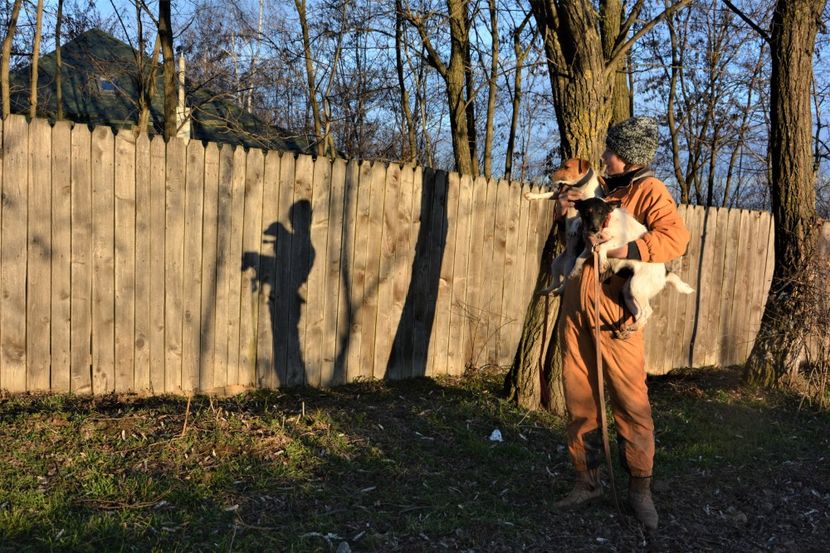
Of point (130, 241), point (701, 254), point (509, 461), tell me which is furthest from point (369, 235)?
point (701, 254)

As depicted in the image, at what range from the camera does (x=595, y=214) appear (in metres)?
3.47

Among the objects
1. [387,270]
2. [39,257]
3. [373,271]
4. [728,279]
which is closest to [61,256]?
[39,257]

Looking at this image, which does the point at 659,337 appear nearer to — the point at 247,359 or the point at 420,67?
the point at 247,359

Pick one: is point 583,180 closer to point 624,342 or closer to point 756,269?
point 624,342

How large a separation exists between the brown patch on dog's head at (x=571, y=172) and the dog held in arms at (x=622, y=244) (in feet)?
1.28

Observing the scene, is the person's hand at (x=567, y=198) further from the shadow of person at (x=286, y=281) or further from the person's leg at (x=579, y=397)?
the shadow of person at (x=286, y=281)

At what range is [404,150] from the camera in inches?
674

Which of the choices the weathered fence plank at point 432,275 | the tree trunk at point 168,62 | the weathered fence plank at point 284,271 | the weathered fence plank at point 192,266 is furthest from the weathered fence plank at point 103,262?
the tree trunk at point 168,62

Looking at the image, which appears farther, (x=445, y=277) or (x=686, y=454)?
(x=445, y=277)

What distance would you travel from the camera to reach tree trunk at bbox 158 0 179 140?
1126cm

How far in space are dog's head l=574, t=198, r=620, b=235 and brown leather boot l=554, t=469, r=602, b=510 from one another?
1.37m

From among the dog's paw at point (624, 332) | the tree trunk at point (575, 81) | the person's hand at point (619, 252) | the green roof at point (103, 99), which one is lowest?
the dog's paw at point (624, 332)

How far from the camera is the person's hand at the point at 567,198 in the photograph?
3913 millimetres

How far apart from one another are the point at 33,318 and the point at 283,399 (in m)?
1.91
